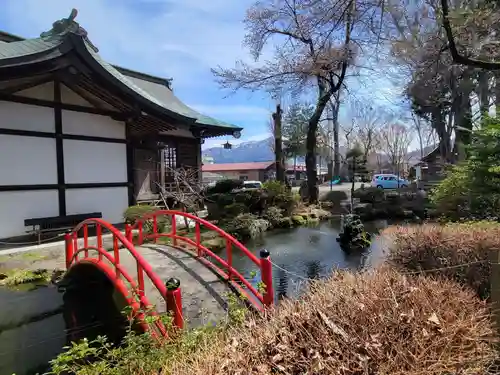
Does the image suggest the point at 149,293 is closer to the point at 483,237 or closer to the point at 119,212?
the point at 483,237

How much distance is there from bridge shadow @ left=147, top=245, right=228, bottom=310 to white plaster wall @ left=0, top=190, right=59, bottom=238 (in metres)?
4.03

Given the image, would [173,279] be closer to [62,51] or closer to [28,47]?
[62,51]

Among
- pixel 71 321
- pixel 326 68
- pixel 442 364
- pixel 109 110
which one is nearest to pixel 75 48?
pixel 109 110

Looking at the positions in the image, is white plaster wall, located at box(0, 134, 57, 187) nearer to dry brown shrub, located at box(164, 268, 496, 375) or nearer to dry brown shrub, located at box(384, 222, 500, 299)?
dry brown shrub, located at box(164, 268, 496, 375)

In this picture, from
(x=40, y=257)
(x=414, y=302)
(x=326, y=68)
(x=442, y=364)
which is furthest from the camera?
(x=326, y=68)

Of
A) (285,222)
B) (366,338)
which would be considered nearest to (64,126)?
(285,222)

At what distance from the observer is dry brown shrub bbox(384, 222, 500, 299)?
4.55m

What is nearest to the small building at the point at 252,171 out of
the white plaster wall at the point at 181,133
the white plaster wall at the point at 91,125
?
the white plaster wall at the point at 181,133

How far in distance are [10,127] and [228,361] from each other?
9.16 meters

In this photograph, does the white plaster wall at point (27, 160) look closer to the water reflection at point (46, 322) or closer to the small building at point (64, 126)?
the small building at point (64, 126)

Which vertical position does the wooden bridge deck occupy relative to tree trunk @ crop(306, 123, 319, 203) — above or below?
below

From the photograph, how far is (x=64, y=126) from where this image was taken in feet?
32.8

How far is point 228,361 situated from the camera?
228 centimetres

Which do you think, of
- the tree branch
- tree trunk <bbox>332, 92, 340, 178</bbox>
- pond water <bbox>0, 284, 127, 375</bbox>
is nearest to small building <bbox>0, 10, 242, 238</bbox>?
pond water <bbox>0, 284, 127, 375</bbox>
